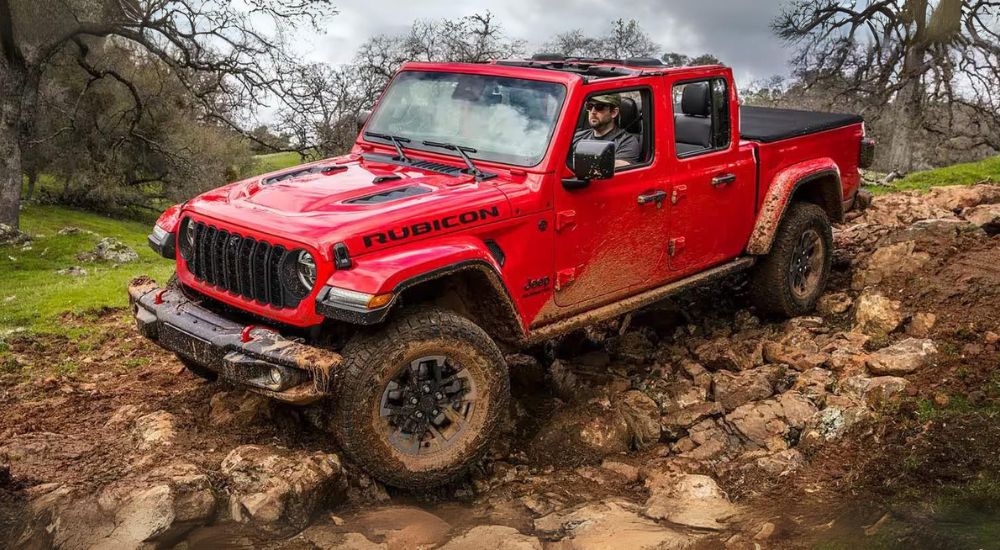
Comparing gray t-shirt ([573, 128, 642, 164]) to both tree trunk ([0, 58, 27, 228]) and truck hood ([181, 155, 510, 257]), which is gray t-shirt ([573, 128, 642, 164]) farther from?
tree trunk ([0, 58, 27, 228])

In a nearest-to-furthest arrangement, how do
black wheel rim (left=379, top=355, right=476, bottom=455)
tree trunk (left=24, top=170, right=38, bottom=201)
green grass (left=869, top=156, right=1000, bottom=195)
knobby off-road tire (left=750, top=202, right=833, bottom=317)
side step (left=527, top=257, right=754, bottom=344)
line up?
black wheel rim (left=379, top=355, right=476, bottom=455) < side step (left=527, top=257, right=754, bottom=344) < knobby off-road tire (left=750, top=202, right=833, bottom=317) < green grass (left=869, top=156, right=1000, bottom=195) < tree trunk (left=24, top=170, right=38, bottom=201)

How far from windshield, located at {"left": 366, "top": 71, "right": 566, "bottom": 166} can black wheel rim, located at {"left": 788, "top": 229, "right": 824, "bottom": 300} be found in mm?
2976

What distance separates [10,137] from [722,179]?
1555cm

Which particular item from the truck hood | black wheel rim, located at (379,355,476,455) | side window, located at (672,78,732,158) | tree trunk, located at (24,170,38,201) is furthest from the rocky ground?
tree trunk, located at (24,170,38,201)

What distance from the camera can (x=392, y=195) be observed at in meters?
5.18

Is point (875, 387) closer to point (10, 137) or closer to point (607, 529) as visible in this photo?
point (607, 529)

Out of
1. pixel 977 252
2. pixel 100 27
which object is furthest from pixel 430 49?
pixel 977 252

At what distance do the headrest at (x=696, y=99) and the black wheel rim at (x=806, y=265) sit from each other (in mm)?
1728

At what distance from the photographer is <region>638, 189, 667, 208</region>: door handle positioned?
6.02 metres

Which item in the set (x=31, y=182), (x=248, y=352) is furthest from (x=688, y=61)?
(x=31, y=182)

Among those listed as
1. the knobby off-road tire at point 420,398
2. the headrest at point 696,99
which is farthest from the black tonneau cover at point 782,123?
the knobby off-road tire at point 420,398

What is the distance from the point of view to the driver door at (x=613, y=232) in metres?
5.62

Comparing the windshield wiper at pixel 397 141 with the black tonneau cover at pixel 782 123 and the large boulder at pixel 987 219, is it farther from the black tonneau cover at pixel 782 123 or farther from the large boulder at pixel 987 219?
the large boulder at pixel 987 219

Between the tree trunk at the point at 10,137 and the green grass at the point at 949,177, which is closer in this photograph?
the green grass at the point at 949,177
